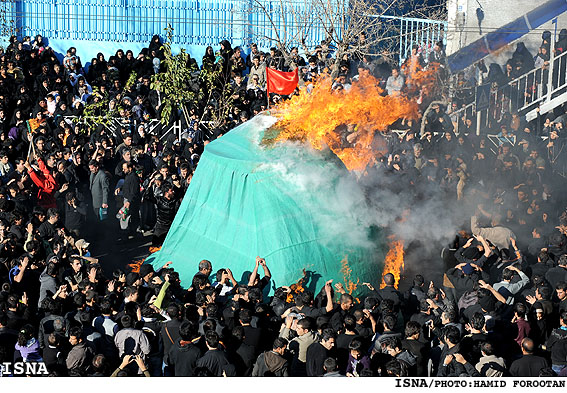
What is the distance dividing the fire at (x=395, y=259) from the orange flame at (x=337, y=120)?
3.99 feet

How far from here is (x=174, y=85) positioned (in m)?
18.8

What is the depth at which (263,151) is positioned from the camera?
492 inches

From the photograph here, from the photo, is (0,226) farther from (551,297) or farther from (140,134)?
(551,297)

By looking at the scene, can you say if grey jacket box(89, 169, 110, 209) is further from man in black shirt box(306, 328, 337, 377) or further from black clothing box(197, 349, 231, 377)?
man in black shirt box(306, 328, 337, 377)

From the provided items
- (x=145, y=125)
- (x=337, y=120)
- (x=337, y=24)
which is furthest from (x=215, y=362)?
(x=337, y=24)

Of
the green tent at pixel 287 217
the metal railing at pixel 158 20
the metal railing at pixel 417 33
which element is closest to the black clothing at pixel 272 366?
the green tent at pixel 287 217

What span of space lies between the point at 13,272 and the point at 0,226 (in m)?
1.40

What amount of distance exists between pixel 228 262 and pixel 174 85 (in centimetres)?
738

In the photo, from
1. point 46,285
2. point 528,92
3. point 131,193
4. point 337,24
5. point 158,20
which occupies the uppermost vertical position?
point 158,20

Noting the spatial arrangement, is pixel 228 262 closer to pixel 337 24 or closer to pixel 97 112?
pixel 97 112

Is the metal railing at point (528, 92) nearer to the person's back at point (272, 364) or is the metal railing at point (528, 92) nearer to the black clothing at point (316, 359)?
the black clothing at point (316, 359)

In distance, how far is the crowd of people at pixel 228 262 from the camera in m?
8.73

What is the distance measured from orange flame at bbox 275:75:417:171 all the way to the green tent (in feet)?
0.94

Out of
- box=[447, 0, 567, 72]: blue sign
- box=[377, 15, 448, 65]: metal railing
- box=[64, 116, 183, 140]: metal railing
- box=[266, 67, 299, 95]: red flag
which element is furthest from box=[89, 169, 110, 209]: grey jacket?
box=[447, 0, 567, 72]: blue sign
